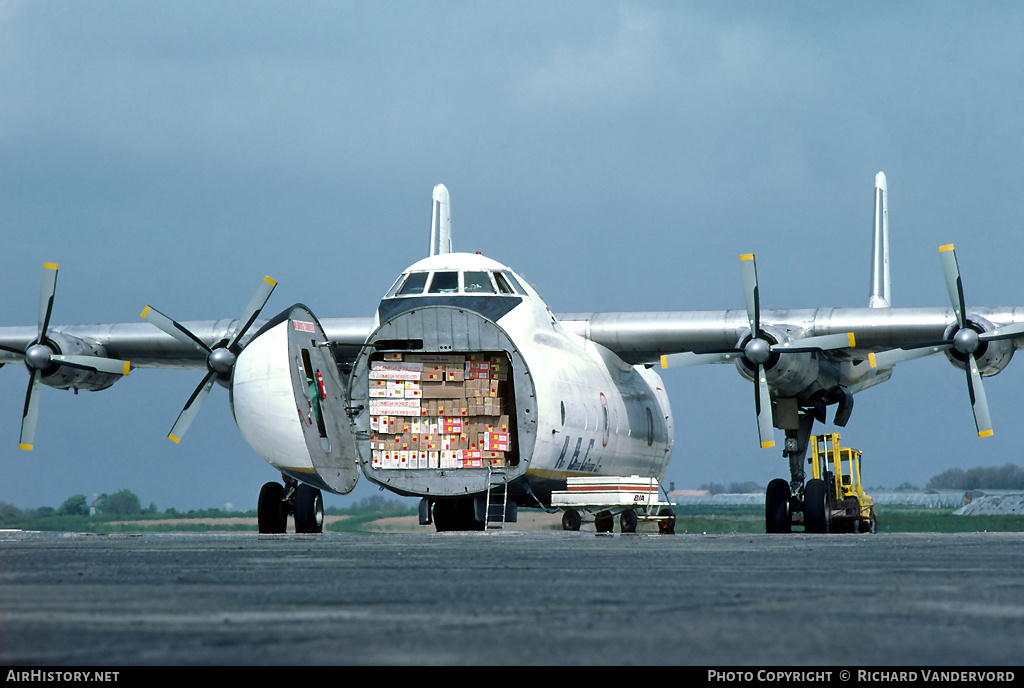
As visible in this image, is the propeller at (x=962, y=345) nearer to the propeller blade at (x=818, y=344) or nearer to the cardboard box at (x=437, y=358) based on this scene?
the propeller blade at (x=818, y=344)

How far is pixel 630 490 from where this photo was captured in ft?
64.4

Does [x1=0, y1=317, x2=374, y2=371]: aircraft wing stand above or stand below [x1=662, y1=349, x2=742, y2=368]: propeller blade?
above

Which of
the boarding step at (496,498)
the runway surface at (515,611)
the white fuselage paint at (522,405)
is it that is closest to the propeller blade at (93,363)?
the white fuselage paint at (522,405)

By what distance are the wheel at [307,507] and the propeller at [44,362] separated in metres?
5.49

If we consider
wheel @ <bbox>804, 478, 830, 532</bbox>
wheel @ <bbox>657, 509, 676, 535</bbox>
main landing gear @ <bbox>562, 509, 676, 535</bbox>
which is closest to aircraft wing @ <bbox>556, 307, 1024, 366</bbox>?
wheel @ <bbox>804, 478, 830, 532</bbox>

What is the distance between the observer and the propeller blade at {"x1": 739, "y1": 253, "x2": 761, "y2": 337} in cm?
2175

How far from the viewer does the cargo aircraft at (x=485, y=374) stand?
755 inches

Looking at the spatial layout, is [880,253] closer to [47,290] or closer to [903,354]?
[903,354]

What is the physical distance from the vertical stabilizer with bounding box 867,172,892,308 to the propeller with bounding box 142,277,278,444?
1592 centimetres

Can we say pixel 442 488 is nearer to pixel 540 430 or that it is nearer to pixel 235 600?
pixel 540 430

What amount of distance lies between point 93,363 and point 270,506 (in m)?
5.27

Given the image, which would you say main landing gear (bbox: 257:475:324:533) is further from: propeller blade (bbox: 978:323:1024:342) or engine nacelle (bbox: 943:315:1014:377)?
propeller blade (bbox: 978:323:1024:342)
